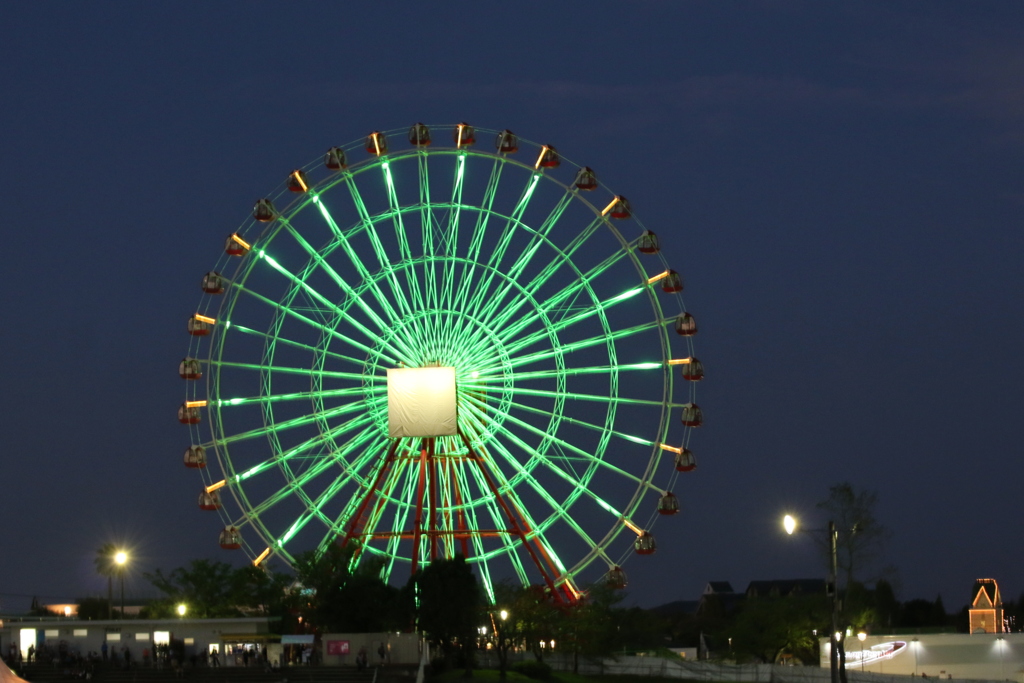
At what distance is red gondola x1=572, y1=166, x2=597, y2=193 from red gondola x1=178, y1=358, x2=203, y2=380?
15.9m

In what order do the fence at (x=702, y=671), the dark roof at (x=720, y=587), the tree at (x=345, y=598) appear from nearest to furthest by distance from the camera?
the tree at (x=345, y=598) → the fence at (x=702, y=671) → the dark roof at (x=720, y=587)

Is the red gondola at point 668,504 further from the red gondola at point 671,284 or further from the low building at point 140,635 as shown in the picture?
the low building at point 140,635

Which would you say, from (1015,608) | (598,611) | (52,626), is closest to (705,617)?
(1015,608)

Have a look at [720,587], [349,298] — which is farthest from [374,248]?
[720,587]

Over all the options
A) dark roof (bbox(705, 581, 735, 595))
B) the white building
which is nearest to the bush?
the white building

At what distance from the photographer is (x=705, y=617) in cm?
15312

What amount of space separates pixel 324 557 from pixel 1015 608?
293ft

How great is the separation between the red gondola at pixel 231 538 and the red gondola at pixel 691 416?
1727 centimetres

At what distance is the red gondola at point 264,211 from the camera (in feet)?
188

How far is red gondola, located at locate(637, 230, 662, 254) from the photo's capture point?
57781mm

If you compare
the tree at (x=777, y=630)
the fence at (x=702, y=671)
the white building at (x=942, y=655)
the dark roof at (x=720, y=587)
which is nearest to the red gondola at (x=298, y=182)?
the fence at (x=702, y=671)

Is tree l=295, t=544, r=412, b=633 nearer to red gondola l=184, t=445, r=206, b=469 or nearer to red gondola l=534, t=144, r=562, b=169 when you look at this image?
red gondola l=184, t=445, r=206, b=469

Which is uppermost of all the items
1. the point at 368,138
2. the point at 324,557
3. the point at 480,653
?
the point at 368,138

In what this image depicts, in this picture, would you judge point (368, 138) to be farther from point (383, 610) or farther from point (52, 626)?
point (52, 626)
